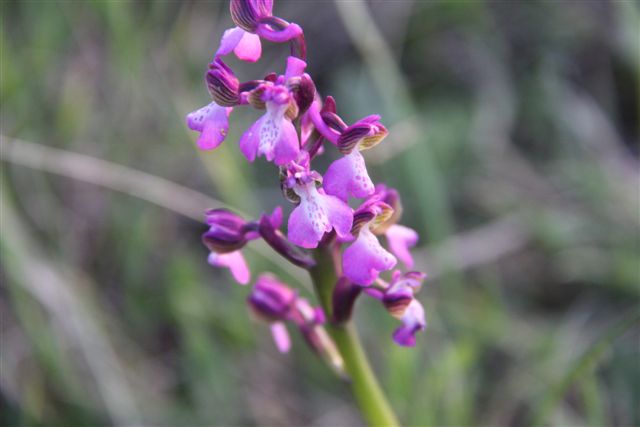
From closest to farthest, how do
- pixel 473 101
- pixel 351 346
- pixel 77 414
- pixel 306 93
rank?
1. pixel 306 93
2. pixel 351 346
3. pixel 77 414
4. pixel 473 101

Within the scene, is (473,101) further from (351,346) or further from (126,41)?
(351,346)

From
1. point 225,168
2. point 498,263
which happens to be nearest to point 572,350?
point 498,263

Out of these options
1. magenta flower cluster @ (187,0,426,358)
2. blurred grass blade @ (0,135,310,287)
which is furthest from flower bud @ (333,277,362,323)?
blurred grass blade @ (0,135,310,287)

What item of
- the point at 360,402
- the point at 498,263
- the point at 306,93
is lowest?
the point at 360,402

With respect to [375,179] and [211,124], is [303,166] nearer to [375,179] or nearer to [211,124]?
[211,124]

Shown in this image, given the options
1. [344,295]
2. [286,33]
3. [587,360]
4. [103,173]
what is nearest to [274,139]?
[286,33]

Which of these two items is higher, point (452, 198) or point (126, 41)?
point (126, 41)

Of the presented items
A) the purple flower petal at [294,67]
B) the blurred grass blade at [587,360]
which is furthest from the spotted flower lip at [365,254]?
the blurred grass blade at [587,360]

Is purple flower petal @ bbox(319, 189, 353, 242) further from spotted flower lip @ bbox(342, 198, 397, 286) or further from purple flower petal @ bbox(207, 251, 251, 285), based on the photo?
purple flower petal @ bbox(207, 251, 251, 285)

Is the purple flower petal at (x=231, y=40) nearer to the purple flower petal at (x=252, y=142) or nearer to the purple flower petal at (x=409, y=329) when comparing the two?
the purple flower petal at (x=252, y=142)
